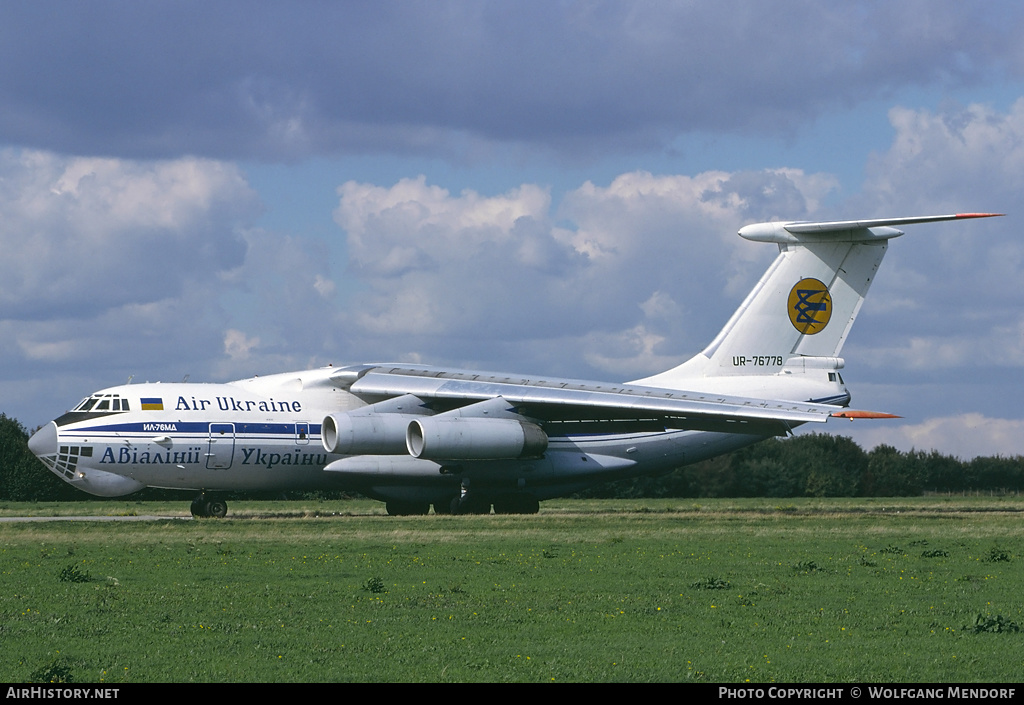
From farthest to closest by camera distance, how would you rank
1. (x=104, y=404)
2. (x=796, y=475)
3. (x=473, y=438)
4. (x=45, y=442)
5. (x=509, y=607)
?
(x=796, y=475) → (x=473, y=438) → (x=104, y=404) → (x=45, y=442) → (x=509, y=607)

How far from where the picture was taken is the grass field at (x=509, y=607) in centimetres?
870

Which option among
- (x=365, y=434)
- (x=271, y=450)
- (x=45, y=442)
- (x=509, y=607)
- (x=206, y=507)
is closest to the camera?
(x=509, y=607)

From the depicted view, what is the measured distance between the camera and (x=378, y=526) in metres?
23.7

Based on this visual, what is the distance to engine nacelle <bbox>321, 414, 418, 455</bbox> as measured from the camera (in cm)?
2581

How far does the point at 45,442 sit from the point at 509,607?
16.8 metres

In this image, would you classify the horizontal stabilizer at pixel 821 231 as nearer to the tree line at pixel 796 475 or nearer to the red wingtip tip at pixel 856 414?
the red wingtip tip at pixel 856 414

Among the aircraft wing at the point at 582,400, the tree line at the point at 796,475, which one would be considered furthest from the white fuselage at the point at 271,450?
the tree line at the point at 796,475

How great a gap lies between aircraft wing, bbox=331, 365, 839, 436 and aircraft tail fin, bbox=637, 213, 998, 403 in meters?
2.13

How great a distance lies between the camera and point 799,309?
3030 centimetres

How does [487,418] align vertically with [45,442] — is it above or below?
above

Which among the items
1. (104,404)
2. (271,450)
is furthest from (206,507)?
(104,404)

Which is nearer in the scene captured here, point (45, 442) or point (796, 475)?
point (45, 442)

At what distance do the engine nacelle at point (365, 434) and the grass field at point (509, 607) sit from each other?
4.33 meters

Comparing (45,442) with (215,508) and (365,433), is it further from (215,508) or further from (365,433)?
(365,433)
